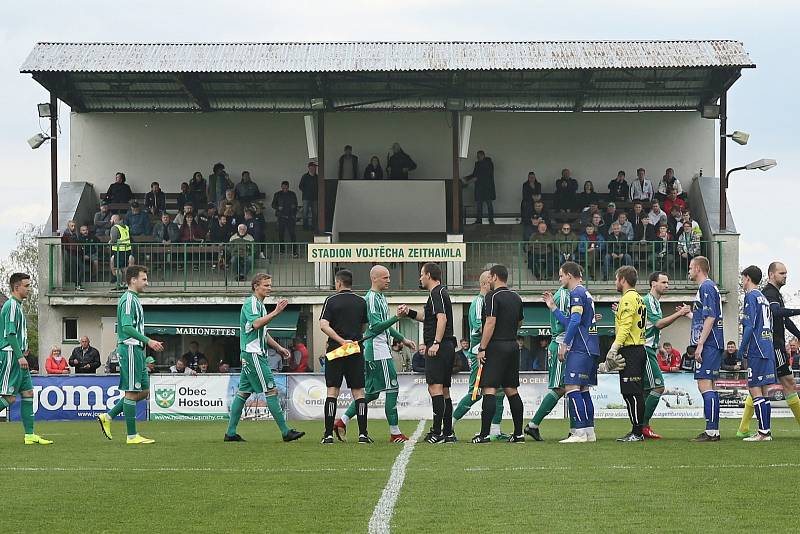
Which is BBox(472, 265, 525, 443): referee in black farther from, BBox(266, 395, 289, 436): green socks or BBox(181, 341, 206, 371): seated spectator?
BBox(181, 341, 206, 371): seated spectator

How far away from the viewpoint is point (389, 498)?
9.20m

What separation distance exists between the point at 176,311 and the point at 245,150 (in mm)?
6264

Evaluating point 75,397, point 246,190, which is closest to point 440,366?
point 75,397

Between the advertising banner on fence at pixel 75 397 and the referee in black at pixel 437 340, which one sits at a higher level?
the referee in black at pixel 437 340

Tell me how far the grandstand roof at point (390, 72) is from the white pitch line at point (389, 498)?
60.9 feet

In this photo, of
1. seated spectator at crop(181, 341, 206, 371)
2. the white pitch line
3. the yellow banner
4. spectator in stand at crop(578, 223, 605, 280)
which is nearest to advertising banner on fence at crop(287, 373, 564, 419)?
seated spectator at crop(181, 341, 206, 371)

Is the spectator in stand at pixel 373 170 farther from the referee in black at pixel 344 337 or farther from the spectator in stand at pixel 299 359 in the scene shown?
the referee in black at pixel 344 337

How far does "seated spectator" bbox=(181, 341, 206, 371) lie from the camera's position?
30.0m

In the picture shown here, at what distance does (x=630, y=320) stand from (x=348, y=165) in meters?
21.1

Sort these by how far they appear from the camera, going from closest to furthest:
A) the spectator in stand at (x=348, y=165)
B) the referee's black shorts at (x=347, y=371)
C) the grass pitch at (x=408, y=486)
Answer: the grass pitch at (x=408, y=486), the referee's black shorts at (x=347, y=371), the spectator in stand at (x=348, y=165)

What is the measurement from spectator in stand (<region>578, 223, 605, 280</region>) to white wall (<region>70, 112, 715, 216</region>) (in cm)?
448

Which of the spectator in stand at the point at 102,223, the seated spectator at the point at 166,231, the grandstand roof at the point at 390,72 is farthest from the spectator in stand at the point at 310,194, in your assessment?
the spectator in stand at the point at 102,223

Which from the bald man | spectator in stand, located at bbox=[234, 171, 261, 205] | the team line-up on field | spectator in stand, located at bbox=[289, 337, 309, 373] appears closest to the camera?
the team line-up on field

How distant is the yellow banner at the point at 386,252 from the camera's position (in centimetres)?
3131
